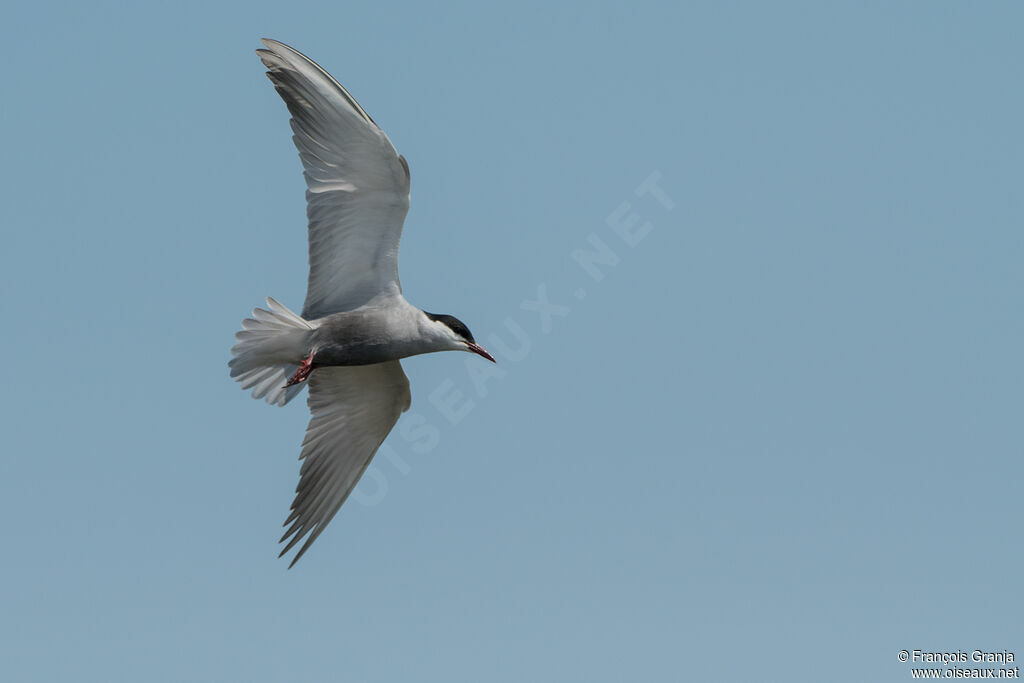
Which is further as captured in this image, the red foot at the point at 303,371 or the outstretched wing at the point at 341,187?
the red foot at the point at 303,371

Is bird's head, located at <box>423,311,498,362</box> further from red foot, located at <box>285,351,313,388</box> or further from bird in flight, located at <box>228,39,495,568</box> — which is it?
red foot, located at <box>285,351,313,388</box>

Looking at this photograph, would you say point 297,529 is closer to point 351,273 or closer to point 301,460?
point 301,460

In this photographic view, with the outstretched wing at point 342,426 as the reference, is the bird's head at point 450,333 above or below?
above

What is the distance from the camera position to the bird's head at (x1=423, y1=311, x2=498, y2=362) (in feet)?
36.9

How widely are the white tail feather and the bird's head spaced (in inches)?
39.2

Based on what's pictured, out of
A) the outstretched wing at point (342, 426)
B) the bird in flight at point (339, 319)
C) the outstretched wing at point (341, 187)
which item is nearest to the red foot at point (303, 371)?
the bird in flight at point (339, 319)

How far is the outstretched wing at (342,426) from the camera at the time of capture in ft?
39.4

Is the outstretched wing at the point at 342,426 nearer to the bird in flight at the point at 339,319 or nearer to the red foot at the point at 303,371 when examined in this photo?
the bird in flight at the point at 339,319

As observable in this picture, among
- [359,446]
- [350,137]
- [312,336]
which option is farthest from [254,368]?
[350,137]

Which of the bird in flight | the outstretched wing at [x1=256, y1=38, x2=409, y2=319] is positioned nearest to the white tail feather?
the bird in flight

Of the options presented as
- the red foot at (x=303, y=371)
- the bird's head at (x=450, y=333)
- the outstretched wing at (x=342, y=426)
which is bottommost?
the outstretched wing at (x=342, y=426)

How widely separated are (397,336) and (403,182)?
4.25ft

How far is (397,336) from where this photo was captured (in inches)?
436

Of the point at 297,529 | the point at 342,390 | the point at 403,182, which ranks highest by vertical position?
the point at 403,182
